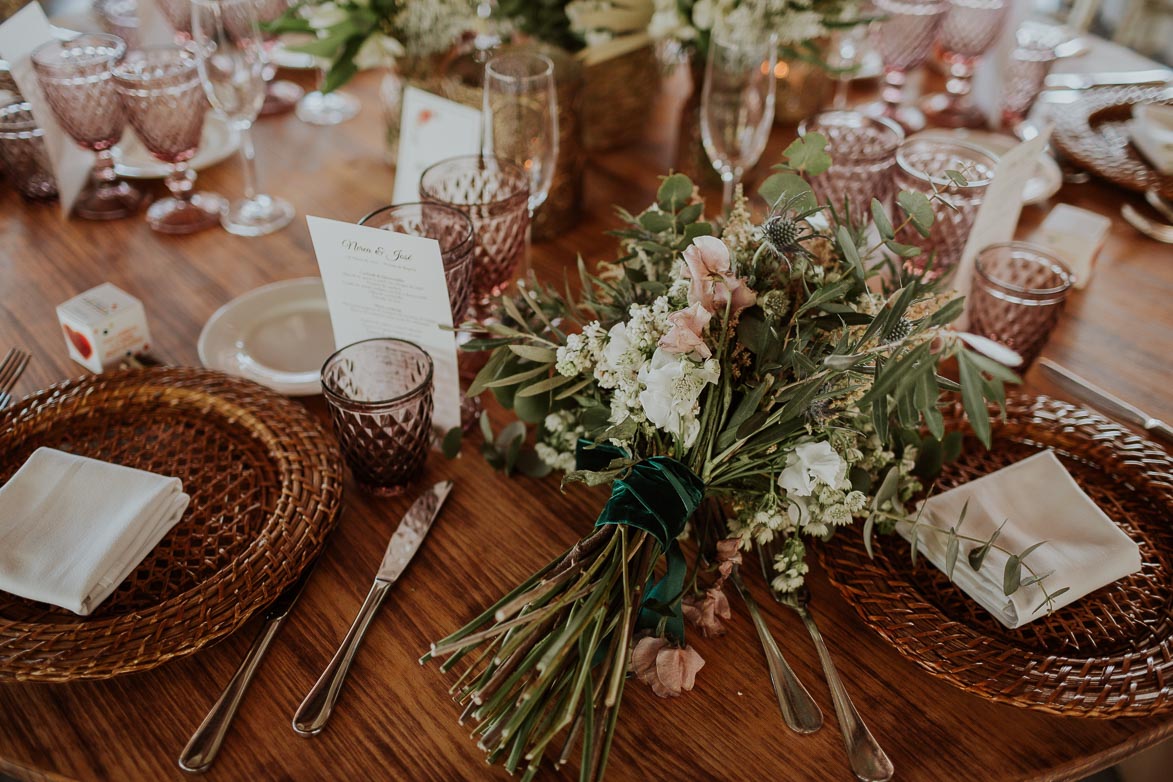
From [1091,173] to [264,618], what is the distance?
155 centimetres

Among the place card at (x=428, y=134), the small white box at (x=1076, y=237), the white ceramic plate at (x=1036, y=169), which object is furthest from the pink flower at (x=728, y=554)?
the white ceramic plate at (x=1036, y=169)

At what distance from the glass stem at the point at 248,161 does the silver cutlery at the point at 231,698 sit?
87 centimetres

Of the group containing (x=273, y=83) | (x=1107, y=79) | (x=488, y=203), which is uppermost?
(x=488, y=203)

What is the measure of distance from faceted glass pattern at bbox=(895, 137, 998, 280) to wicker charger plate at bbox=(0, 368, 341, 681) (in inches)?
32.6

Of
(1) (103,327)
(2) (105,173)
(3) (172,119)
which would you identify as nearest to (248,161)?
(3) (172,119)

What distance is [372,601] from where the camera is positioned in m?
0.90

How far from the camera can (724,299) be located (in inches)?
32.4

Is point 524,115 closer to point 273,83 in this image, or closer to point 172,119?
point 172,119

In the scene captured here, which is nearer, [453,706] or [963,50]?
[453,706]

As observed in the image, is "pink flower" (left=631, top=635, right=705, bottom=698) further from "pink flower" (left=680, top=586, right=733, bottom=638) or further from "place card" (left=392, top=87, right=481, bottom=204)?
"place card" (left=392, top=87, right=481, bottom=204)

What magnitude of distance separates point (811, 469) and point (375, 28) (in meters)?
1.11

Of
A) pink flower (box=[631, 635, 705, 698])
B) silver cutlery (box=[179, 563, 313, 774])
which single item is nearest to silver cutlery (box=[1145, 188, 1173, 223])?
pink flower (box=[631, 635, 705, 698])

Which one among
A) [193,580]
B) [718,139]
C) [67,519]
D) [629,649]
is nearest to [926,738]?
[629,649]

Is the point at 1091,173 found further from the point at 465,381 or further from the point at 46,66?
the point at 46,66
